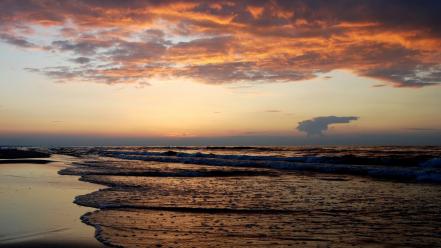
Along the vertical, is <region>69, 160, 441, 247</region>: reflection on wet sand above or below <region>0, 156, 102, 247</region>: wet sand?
below

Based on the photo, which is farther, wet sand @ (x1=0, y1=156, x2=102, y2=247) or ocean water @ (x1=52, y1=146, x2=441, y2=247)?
ocean water @ (x1=52, y1=146, x2=441, y2=247)

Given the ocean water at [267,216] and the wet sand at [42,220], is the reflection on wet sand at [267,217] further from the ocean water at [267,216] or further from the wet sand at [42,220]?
the wet sand at [42,220]

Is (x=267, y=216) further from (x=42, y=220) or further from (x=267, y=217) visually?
(x=42, y=220)

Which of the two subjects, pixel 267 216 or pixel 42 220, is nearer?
pixel 42 220

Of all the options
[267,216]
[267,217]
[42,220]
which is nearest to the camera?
[42,220]

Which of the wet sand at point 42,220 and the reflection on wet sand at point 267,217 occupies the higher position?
the wet sand at point 42,220

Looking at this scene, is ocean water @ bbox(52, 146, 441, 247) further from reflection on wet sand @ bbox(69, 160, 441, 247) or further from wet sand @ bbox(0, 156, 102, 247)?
wet sand @ bbox(0, 156, 102, 247)

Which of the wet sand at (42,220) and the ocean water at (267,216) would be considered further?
the ocean water at (267,216)

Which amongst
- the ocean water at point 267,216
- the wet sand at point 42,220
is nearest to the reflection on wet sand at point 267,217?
the ocean water at point 267,216

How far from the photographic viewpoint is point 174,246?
7.86 m

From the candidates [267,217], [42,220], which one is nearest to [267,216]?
[267,217]

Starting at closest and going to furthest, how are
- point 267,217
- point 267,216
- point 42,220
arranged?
1. point 42,220
2. point 267,217
3. point 267,216

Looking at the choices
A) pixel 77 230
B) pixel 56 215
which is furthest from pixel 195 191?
pixel 77 230

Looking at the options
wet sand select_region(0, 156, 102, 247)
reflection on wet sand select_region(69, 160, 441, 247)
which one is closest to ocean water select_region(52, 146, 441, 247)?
reflection on wet sand select_region(69, 160, 441, 247)
